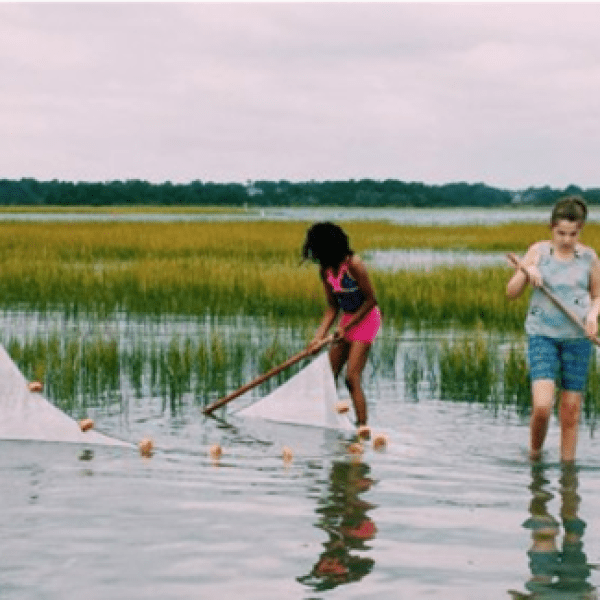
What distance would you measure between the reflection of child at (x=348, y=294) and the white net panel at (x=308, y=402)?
0.17 meters

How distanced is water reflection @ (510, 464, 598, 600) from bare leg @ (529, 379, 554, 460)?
0.26m

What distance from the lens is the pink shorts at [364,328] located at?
829cm

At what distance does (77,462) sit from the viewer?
7418mm

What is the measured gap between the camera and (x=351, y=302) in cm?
828

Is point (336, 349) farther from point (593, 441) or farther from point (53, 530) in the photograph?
point (53, 530)

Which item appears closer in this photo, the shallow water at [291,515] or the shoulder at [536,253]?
the shallow water at [291,515]

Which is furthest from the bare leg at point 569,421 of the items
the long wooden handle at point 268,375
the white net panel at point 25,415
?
the white net panel at point 25,415

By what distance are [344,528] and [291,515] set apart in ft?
1.06

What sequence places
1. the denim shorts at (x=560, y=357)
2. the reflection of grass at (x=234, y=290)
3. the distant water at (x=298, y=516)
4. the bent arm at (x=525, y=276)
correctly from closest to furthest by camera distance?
the distant water at (x=298, y=516), the bent arm at (x=525, y=276), the denim shorts at (x=560, y=357), the reflection of grass at (x=234, y=290)

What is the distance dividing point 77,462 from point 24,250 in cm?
1967

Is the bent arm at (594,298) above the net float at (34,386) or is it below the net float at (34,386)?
above

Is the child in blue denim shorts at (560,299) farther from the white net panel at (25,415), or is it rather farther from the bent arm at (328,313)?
the white net panel at (25,415)

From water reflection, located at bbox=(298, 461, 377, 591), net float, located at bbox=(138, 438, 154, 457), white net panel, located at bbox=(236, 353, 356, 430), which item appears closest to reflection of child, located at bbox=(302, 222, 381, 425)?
white net panel, located at bbox=(236, 353, 356, 430)

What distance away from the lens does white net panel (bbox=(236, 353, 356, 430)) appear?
8.59 metres
